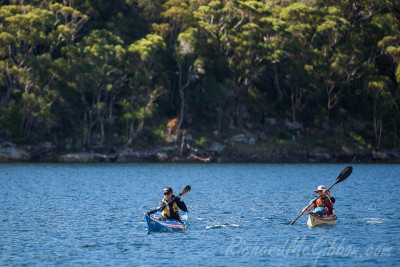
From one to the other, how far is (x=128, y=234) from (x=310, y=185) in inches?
1044

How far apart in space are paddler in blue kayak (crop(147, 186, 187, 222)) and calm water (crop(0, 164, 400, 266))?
840mm

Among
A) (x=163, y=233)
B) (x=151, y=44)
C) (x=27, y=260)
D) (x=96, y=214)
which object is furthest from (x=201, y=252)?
(x=151, y=44)

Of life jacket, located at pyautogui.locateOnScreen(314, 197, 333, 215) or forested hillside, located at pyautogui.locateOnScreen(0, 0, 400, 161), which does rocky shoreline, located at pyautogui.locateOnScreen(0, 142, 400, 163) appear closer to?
forested hillside, located at pyautogui.locateOnScreen(0, 0, 400, 161)

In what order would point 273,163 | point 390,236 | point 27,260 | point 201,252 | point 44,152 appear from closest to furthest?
point 27,260 → point 201,252 → point 390,236 → point 44,152 → point 273,163

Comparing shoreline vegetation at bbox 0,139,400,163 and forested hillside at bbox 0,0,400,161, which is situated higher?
forested hillside at bbox 0,0,400,161

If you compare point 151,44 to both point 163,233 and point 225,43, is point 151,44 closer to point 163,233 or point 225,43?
point 225,43

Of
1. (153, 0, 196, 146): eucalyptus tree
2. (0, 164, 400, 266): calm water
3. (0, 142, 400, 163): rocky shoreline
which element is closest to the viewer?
(0, 164, 400, 266): calm water

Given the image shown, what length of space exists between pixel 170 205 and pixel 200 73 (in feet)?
186

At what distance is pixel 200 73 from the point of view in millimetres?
78938

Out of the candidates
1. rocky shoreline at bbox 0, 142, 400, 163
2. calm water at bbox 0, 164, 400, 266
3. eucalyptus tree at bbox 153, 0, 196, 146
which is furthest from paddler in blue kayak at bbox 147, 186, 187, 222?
eucalyptus tree at bbox 153, 0, 196, 146

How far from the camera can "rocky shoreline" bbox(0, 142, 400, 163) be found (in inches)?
2790

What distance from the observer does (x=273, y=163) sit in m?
76.1

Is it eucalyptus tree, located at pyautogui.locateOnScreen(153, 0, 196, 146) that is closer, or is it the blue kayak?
the blue kayak

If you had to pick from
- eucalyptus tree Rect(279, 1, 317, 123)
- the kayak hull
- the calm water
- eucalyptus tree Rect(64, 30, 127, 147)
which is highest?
eucalyptus tree Rect(279, 1, 317, 123)
